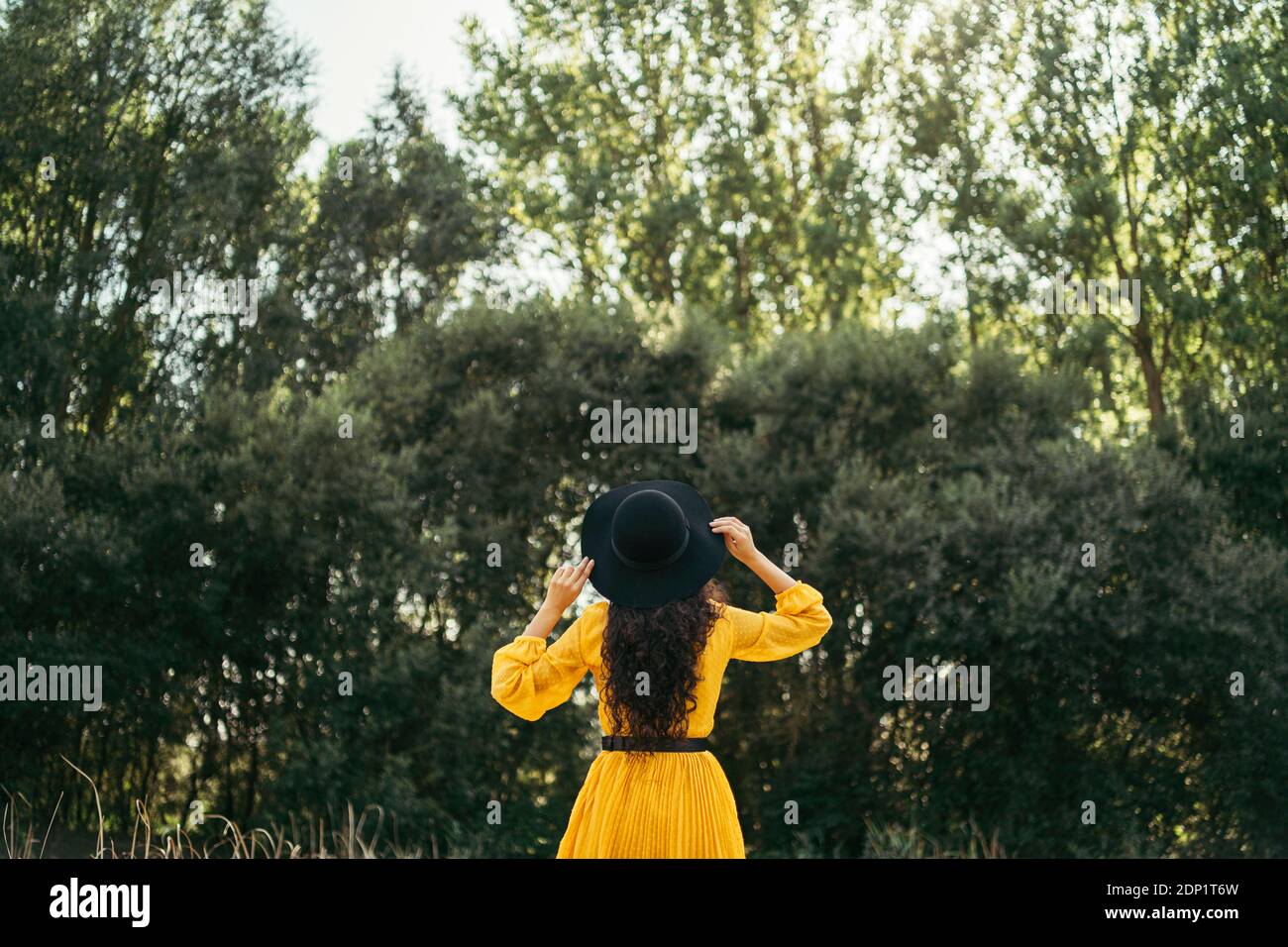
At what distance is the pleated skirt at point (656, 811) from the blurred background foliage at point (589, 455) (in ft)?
28.6

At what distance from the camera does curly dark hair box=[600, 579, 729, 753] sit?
3.53 metres

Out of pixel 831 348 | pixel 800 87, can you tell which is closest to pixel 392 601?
pixel 831 348

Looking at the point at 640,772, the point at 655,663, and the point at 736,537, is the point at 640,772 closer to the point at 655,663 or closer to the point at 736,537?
the point at 655,663

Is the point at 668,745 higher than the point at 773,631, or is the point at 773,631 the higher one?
the point at 773,631

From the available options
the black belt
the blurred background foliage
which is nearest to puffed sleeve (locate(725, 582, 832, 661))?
the black belt

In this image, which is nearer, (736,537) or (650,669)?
(650,669)

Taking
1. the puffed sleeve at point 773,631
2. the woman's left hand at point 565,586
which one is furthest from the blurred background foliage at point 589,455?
the woman's left hand at point 565,586

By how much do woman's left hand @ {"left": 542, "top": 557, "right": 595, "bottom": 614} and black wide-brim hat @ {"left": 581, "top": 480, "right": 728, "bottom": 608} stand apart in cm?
6

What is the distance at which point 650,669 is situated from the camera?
350cm

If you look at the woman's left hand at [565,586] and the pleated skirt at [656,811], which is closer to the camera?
the woman's left hand at [565,586]

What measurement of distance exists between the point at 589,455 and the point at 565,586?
1053 centimetres

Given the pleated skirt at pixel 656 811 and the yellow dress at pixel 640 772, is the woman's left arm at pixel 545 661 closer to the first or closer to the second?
the yellow dress at pixel 640 772

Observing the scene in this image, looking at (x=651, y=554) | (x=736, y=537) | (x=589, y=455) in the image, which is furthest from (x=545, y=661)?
(x=589, y=455)

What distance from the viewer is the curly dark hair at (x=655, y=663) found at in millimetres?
A: 3525
